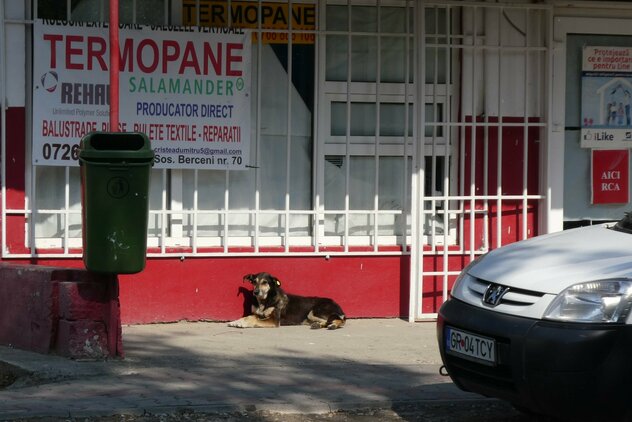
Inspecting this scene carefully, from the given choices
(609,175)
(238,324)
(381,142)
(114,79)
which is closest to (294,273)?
(238,324)

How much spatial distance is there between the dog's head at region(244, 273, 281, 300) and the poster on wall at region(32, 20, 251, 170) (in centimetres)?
102

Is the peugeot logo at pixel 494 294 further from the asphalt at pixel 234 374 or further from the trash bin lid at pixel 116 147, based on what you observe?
the trash bin lid at pixel 116 147

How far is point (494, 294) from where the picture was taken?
541 cm

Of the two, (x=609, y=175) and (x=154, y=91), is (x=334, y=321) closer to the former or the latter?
(x=154, y=91)

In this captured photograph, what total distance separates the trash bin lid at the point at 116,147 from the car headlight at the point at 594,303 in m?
3.19

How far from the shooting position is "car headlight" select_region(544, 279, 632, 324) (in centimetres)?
498

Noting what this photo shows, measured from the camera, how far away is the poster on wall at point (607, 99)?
9945 mm

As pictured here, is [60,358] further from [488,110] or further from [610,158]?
[610,158]

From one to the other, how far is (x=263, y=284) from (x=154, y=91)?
194 centimetres

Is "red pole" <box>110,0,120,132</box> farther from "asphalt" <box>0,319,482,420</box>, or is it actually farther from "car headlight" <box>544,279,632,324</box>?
"car headlight" <box>544,279,632,324</box>

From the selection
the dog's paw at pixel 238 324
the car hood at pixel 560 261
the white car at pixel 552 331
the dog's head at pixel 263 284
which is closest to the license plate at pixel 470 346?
the white car at pixel 552 331

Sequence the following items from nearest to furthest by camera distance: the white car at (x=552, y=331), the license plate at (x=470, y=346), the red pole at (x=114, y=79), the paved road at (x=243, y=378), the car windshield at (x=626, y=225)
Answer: the white car at (x=552, y=331), the license plate at (x=470, y=346), the car windshield at (x=626, y=225), the paved road at (x=243, y=378), the red pole at (x=114, y=79)

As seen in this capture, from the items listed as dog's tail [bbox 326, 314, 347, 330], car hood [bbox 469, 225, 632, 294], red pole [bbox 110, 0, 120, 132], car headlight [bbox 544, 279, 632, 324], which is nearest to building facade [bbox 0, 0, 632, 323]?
dog's tail [bbox 326, 314, 347, 330]

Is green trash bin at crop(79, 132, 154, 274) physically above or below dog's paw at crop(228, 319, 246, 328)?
above
